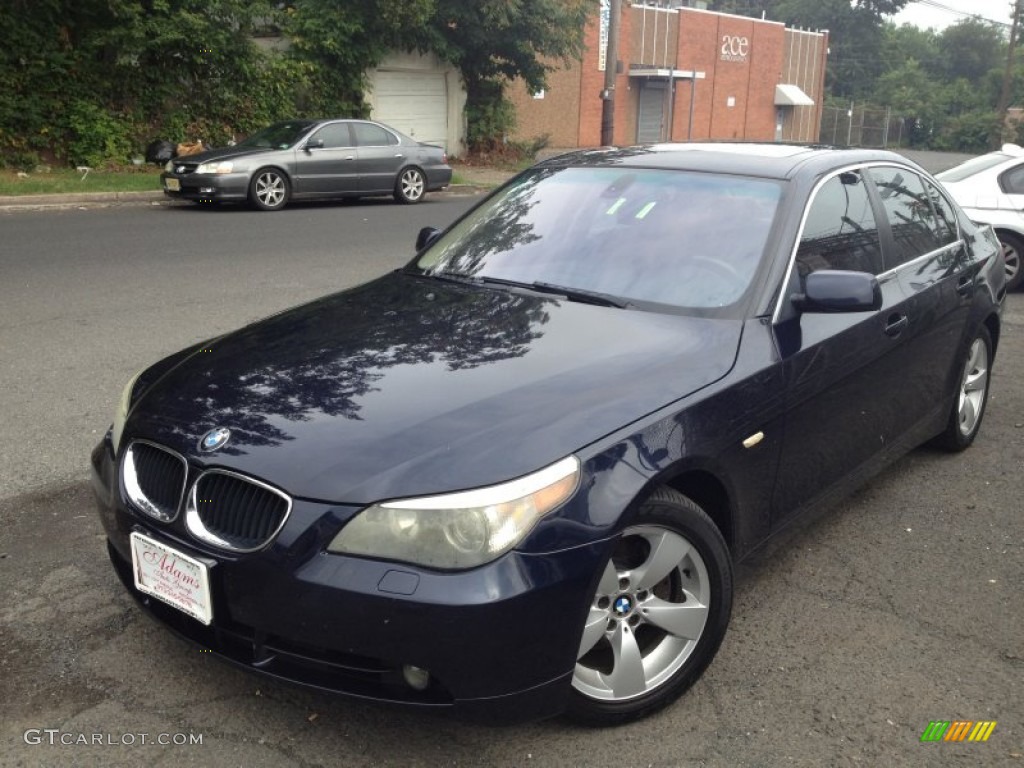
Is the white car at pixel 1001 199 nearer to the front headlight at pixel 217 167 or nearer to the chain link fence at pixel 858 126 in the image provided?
the front headlight at pixel 217 167

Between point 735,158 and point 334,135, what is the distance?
1295 cm

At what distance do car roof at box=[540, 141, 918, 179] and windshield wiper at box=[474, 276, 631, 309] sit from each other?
0.80 metres

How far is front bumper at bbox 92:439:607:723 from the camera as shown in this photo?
2359 millimetres

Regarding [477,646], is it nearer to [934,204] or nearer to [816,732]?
[816,732]

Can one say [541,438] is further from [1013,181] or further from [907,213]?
[1013,181]

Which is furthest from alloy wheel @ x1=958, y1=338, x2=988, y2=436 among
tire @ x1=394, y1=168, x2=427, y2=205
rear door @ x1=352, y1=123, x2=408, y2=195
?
tire @ x1=394, y1=168, x2=427, y2=205

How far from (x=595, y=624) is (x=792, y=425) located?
1.13 metres

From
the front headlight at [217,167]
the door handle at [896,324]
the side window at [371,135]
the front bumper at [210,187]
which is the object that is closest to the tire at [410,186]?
the side window at [371,135]

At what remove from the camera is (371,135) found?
54.7 feet

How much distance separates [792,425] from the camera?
3.37m

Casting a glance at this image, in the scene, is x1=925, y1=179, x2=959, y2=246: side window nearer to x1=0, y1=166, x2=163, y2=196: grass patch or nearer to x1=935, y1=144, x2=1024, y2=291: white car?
x1=935, y1=144, x2=1024, y2=291: white car

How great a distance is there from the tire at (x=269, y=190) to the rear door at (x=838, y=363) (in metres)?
12.2

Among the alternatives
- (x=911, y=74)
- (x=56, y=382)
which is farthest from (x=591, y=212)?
(x=911, y=74)

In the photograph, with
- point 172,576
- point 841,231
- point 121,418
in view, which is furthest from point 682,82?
point 172,576
